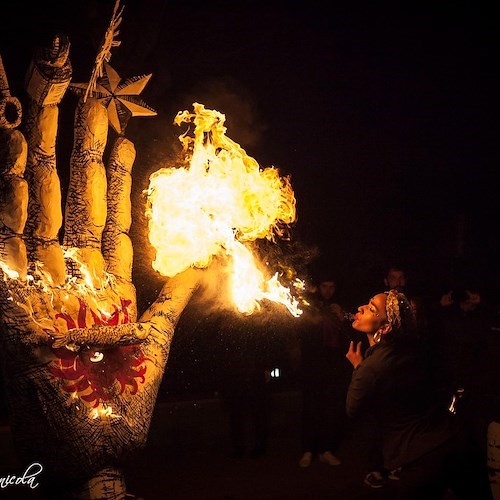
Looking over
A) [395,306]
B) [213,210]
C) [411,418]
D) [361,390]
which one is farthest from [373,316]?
[213,210]

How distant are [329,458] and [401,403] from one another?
340 cm

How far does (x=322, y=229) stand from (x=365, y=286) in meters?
1.23

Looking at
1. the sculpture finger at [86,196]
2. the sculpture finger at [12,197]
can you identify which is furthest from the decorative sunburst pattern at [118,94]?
the sculpture finger at [12,197]

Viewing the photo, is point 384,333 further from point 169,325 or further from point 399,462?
point 169,325

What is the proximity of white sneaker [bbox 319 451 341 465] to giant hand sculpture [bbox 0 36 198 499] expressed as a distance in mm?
3590

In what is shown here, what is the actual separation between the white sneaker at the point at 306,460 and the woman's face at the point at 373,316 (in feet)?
10.1

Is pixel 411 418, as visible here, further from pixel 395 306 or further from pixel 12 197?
pixel 12 197

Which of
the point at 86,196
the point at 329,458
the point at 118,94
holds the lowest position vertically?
the point at 329,458

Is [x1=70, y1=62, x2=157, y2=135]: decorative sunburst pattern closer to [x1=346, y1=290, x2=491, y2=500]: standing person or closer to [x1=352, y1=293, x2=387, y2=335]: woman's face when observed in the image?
[x1=352, y1=293, x2=387, y2=335]: woman's face

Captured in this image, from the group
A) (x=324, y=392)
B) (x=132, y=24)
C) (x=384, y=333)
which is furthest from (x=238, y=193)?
(x=324, y=392)

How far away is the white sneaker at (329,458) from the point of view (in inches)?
284

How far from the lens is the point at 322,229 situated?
10.3 meters

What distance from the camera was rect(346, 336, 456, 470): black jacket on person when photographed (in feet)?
13.6

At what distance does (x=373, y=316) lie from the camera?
463 cm
